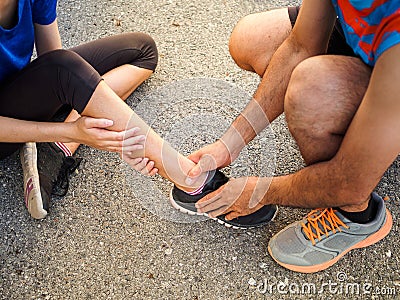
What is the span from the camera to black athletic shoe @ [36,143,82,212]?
1251mm

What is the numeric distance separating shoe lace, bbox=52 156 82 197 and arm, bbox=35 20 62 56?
0.94 feet

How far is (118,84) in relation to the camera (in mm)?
1358

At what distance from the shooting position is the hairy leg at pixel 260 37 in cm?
121

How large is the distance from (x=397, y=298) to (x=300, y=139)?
0.42 meters

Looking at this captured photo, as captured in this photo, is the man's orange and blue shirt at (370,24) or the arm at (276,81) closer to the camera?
the man's orange and blue shirt at (370,24)

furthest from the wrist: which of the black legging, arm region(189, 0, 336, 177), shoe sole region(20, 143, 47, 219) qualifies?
shoe sole region(20, 143, 47, 219)

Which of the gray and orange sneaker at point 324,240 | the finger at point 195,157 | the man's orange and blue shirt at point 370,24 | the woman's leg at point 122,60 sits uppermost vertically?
the man's orange and blue shirt at point 370,24

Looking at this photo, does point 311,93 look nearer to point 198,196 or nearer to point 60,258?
point 198,196

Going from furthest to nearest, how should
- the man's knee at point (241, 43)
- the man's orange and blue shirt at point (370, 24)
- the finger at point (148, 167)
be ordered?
the man's knee at point (241, 43) → the finger at point (148, 167) → the man's orange and blue shirt at point (370, 24)

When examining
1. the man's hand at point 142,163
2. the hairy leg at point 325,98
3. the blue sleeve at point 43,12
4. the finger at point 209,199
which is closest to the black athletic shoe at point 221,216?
the finger at point 209,199

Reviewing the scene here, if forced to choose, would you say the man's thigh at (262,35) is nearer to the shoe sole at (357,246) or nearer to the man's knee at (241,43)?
the man's knee at (241,43)

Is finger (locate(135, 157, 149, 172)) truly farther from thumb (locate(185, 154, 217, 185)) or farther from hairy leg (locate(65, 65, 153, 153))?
hairy leg (locate(65, 65, 153, 153))

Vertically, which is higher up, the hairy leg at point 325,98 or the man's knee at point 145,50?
the hairy leg at point 325,98

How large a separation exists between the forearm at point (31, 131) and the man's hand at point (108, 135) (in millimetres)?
42
